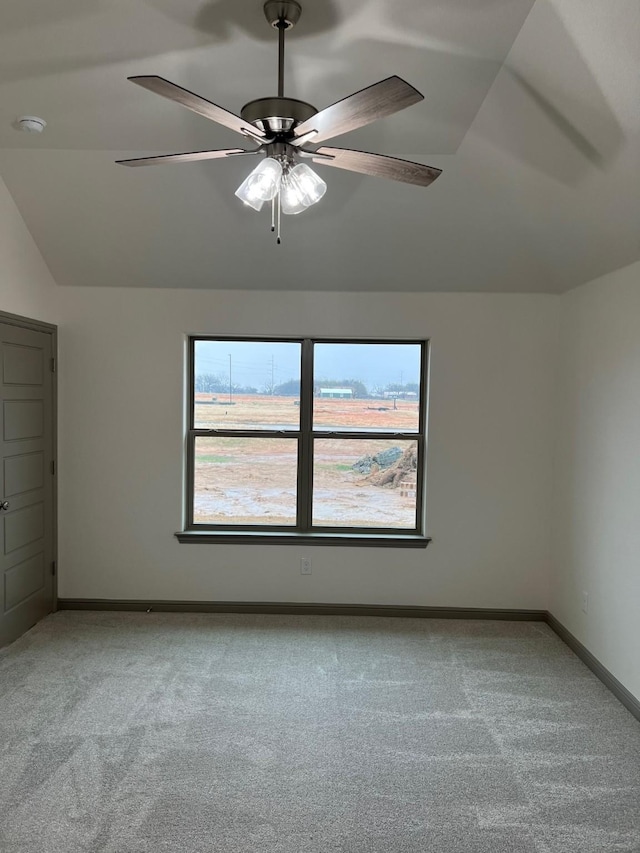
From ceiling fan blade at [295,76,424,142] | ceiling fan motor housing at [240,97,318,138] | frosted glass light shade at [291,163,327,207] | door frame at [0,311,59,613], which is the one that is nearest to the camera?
ceiling fan blade at [295,76,424,142]

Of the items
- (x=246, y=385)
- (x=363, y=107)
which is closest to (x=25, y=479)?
(x=246, y=385)

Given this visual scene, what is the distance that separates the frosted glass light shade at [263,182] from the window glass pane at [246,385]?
2469 mm

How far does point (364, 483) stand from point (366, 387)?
27.8 inches

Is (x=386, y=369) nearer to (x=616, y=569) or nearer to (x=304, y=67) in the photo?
(x=616, y=569)

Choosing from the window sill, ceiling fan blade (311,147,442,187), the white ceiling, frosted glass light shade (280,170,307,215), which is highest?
the white ceiling

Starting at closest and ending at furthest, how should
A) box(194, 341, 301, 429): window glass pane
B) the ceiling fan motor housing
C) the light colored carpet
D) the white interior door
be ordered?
the ceiling fan motor housing, the light colored carpet, the white interior door, box(194, 341, 301, 429): window glass pane

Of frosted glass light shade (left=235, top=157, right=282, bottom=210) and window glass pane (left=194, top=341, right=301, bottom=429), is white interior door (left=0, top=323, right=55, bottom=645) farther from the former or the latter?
frosted glass light shade (left=235, top=157, right=282, bottom=210)

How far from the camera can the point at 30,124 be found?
2.87 m

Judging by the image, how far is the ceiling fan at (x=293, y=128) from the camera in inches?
63.2

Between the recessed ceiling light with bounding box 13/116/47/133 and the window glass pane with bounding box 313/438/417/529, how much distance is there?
2539mm

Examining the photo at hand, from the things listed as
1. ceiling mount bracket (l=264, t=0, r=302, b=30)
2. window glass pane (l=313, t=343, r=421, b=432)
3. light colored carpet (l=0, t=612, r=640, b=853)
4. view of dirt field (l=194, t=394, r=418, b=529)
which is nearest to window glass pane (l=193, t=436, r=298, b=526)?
view of dirt field (l=194, t=394, r=418, b=529)

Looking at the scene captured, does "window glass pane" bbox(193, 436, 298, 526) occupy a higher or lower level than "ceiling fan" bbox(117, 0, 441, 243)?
lower

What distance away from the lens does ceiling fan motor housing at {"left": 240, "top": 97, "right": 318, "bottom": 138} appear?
175 cm

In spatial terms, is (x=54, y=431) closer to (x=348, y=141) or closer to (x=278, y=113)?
(x=348, y=141)
